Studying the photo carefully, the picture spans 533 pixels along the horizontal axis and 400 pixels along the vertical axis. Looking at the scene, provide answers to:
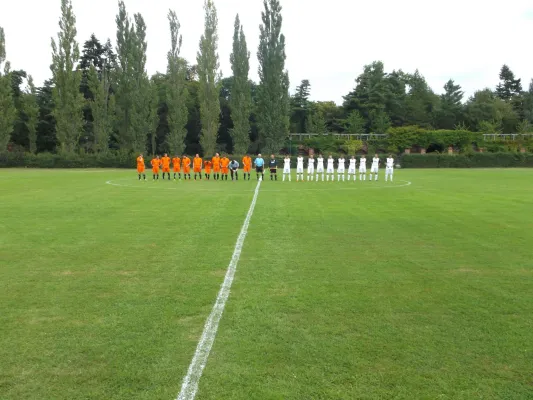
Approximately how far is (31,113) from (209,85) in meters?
22.8

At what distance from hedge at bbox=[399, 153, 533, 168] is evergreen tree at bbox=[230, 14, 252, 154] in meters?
19.1

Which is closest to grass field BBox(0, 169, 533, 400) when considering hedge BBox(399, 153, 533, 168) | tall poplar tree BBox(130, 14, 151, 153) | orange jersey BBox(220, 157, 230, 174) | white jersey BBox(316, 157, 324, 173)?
white jersey BBox(316, 157, 324, 173)

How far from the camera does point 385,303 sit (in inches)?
233

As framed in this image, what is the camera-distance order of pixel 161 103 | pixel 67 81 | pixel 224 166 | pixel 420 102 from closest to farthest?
pixel 224 166 < pixel 67 81 < pixel 161 103 < pixel 420 102

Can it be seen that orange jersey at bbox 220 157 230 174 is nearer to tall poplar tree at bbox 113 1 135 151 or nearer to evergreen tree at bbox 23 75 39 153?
tall poplar tree at bbox 113 1 135 151

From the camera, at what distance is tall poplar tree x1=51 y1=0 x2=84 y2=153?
54.1 m

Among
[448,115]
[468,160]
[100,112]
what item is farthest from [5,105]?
[448,115]

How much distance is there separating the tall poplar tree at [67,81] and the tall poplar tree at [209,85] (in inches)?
554

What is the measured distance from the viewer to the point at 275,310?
566 cm

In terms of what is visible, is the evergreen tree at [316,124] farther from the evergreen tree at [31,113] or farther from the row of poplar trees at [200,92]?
the evergreen tree at [31,113]

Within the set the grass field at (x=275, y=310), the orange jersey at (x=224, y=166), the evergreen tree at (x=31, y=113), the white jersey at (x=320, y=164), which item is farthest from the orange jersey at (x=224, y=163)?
the evergreen tree at (x=31, y=113)

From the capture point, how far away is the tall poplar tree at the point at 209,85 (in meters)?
59.4

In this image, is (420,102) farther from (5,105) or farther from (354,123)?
(5,105)

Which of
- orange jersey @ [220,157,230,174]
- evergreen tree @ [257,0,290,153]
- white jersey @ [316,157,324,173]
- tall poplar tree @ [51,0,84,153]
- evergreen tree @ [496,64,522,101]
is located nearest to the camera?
white jersey @ [316,157,324,173]
